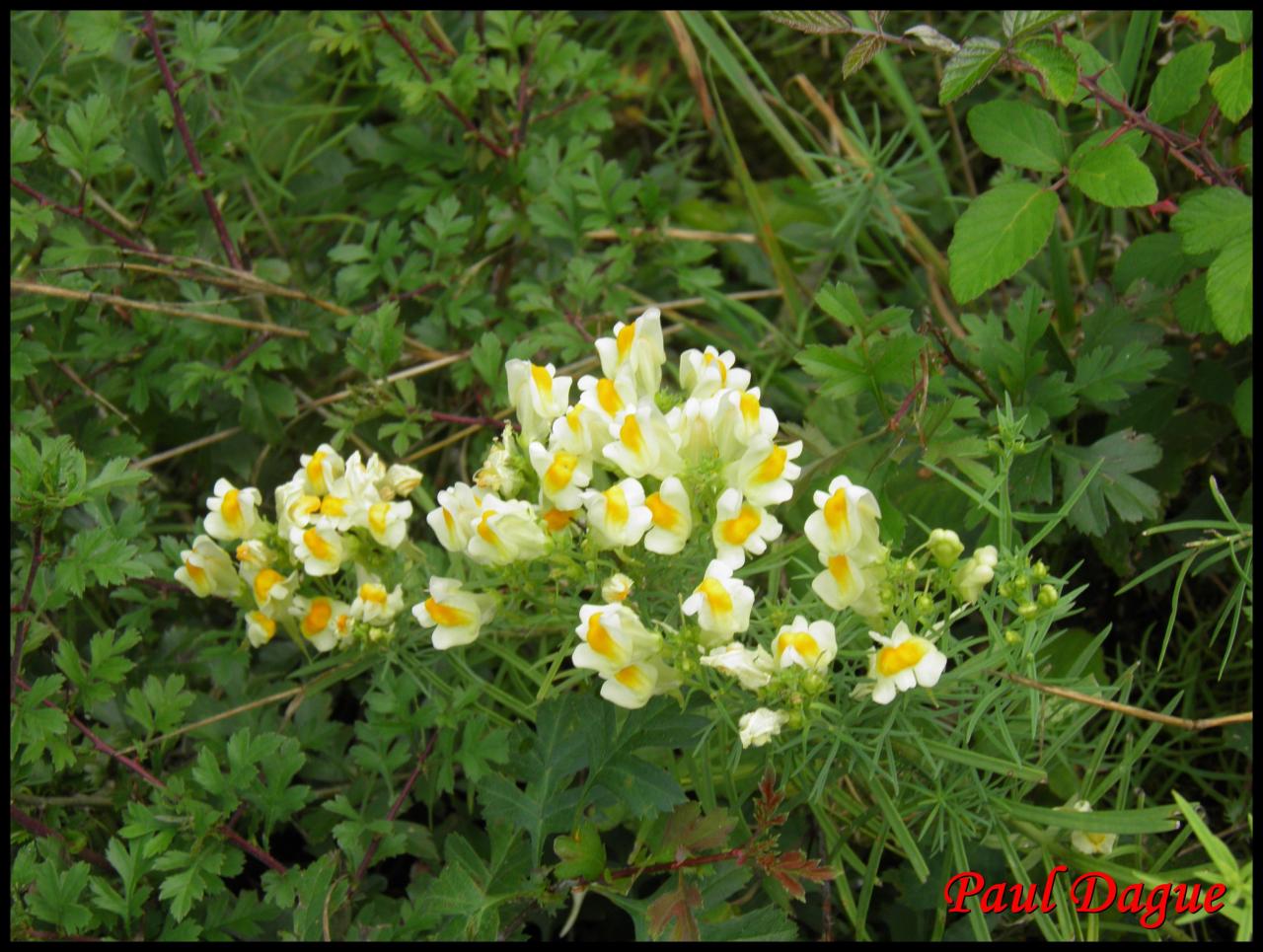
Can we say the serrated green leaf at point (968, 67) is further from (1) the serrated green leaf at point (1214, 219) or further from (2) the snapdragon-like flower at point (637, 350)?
(2) the snapdragon-like flower at point (637, 350)

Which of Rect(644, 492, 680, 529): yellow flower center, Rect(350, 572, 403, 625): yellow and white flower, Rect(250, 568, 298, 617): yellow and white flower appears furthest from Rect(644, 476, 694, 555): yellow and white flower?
Rect(250, 568, 298, 617): yellow and white flower

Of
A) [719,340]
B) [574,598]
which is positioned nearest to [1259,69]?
[719,340]

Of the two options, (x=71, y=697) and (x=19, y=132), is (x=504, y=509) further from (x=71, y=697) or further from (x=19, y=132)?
(x=19, y=132)

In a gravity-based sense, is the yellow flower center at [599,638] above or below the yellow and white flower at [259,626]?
above

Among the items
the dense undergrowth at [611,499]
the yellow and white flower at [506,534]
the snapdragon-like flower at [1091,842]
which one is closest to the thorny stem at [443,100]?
the dense undergrowth at [611,499]

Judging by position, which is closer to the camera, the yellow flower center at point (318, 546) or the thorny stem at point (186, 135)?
the yellow flower center at point (318, 546)
